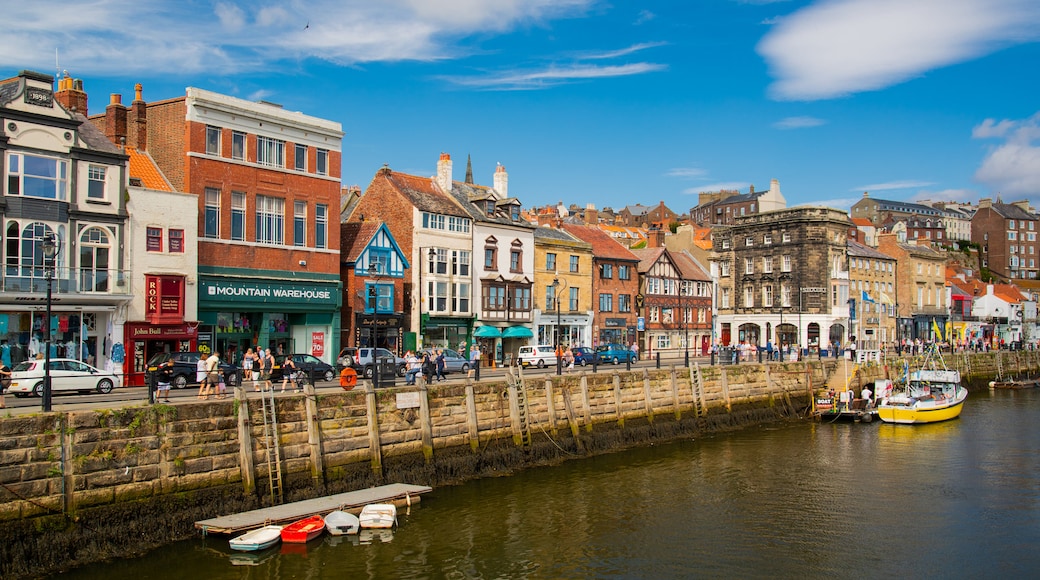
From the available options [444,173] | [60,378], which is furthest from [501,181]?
[60,378]

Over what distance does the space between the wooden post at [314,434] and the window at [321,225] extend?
2200cm

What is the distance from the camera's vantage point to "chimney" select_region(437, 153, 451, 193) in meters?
60.7

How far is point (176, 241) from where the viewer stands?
129 ft

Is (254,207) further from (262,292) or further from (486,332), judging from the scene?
(486,332)

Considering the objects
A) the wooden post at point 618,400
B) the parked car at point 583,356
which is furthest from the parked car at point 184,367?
the parked car at point 583,356

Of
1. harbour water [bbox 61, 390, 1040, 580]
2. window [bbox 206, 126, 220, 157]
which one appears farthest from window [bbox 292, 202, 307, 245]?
harbour water [bbox 61, 390, 1040, 580]

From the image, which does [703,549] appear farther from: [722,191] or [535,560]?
[722,191]

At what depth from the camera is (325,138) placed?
47406 mm

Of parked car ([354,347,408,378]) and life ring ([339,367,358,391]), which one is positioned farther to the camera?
parked car ([354,347,408,378])

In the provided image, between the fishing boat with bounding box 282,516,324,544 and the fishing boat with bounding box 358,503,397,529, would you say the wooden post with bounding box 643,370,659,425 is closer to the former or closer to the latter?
the fishing boat with bounding box 358,503,397,529

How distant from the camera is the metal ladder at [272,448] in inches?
957

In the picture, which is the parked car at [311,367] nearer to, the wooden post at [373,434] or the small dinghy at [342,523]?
the wooden post at [373,434]

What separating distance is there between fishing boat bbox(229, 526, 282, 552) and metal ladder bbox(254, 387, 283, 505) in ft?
9.16

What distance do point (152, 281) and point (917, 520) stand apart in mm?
32594
